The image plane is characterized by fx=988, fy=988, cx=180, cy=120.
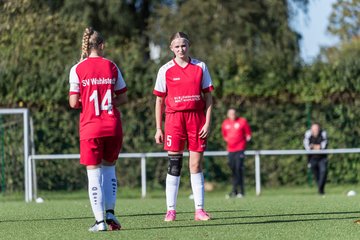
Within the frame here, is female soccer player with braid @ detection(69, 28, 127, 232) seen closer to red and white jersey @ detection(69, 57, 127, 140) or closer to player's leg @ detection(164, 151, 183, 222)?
red and white jersey @ detection(69, 57, 127, 140)

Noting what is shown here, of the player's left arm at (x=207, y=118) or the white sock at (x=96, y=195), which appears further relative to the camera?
the player's left arm at (x=207, y=118)

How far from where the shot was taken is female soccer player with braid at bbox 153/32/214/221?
37.6 feet

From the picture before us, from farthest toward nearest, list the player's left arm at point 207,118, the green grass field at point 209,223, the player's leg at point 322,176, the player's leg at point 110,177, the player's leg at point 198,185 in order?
the player's leg at point 322,176 < the player's leg at point 198,185 < the player's left arm at point 207,118 < the player's leg at point 110,177 < the green grass field at point 209,223

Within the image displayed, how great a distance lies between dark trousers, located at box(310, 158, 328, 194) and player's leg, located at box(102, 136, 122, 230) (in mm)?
12158

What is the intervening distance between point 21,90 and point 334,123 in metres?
8.03

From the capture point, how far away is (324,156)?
22.5m

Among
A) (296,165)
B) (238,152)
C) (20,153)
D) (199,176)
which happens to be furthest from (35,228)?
(296,165)

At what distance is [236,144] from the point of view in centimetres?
2216

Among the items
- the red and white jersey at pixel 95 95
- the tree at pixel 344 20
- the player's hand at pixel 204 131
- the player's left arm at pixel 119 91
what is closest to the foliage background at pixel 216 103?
the player's hand at pixel 204 131

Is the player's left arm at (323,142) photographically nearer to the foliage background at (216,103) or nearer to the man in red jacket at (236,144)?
the man in red jacket at (236,144)

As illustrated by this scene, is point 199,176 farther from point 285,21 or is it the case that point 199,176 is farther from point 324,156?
point 285,21

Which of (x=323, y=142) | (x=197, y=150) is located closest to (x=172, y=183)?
(x=197, y=150)

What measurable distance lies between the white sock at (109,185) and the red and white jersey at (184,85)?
1411mm

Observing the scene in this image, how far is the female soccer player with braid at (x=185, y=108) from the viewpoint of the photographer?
11.4 meters
